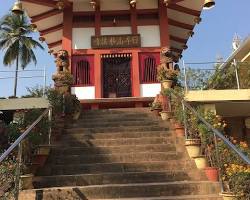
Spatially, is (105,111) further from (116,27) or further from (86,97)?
(116,27)

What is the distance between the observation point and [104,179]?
6.87m

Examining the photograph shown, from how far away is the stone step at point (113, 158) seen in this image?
7.85 m

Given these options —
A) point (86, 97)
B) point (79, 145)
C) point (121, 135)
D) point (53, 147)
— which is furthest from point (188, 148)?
point (86, 97)

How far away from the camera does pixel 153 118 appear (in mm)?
10719

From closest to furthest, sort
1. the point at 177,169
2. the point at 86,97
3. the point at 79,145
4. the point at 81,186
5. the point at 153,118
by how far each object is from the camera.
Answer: the point at 81,186 < the point at 177,169 < the point at 79,145 < the point at 153,118 < the point at 86,97

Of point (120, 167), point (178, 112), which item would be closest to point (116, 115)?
point (178, 112)

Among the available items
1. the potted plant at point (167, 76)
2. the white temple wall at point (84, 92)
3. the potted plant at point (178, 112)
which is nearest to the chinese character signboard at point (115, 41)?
the white temple wall at point (84, 92)

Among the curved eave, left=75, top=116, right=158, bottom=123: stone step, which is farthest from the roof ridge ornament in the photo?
left=75, top=116, right=158, bottom=123: stone step

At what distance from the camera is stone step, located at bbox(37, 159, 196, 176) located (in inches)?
293

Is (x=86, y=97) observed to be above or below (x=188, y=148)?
above

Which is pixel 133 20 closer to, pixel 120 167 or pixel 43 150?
pixel 43 150

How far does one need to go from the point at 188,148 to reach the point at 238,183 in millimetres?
2139

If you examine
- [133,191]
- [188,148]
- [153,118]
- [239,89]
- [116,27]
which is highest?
[116,27]

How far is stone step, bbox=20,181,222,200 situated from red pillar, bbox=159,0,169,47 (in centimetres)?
905
